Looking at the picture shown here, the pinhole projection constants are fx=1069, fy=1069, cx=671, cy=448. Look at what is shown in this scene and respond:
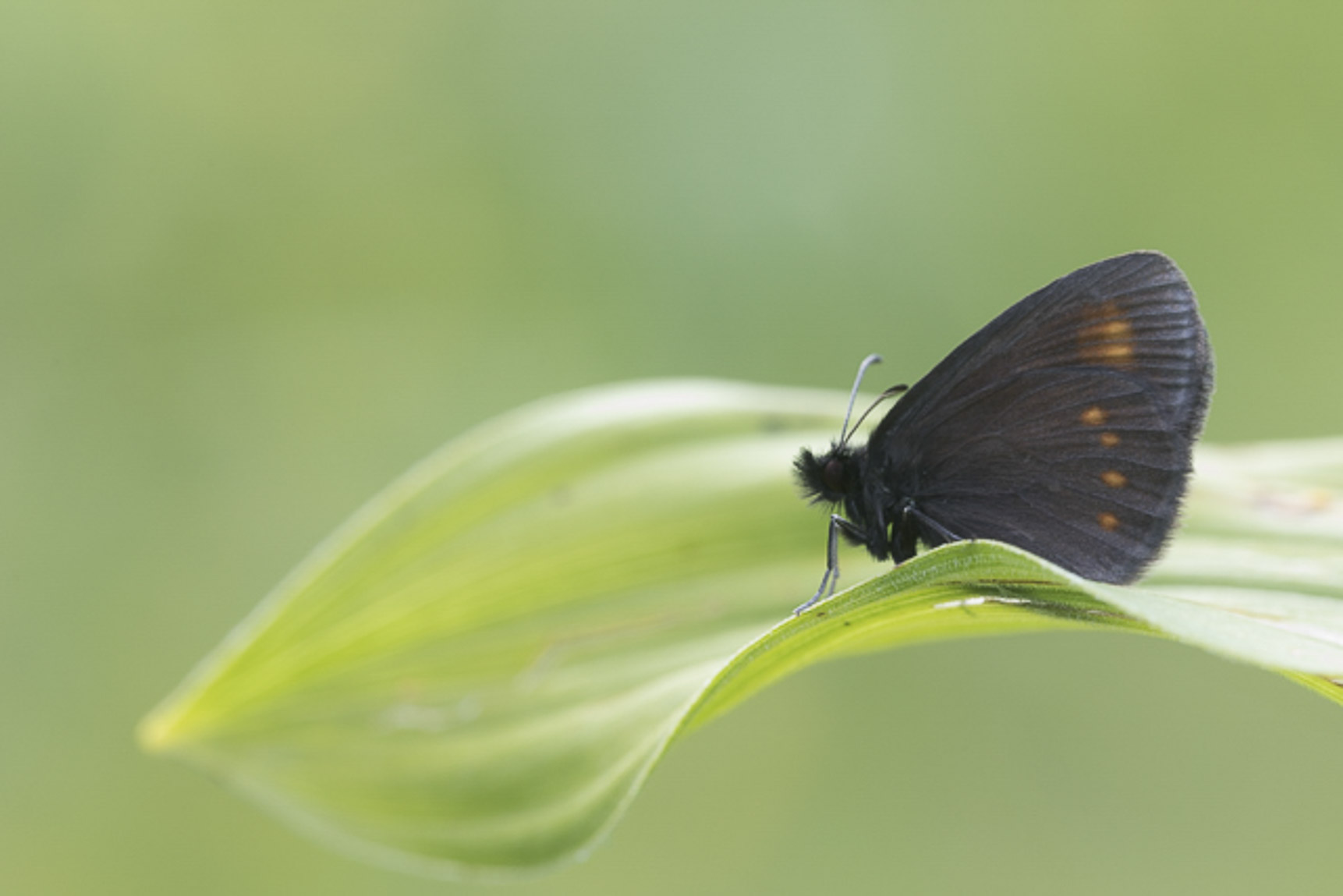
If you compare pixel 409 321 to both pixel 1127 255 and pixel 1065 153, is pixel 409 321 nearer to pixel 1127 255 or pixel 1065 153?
pixel 1065 153

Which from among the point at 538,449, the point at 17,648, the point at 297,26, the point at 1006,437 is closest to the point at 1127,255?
the point at 1006,437

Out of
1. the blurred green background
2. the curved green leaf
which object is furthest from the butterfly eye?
the blurred green background

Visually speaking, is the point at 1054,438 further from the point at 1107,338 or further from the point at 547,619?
the point at 547,619

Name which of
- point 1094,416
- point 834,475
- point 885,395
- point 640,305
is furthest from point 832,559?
point 640,305

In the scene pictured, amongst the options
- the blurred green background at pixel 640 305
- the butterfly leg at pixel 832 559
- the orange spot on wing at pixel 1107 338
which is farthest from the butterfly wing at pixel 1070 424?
the blurred green background at pixel 640 305

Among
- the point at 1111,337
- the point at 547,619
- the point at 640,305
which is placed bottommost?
the point at 547,619

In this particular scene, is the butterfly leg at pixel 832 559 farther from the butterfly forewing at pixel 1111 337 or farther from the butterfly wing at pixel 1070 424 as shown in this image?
the butterfly forewing at pixel 1111 337
